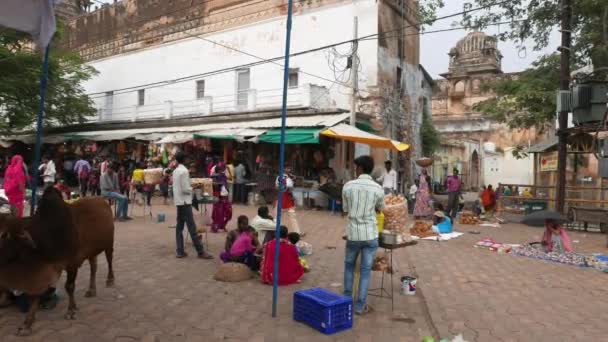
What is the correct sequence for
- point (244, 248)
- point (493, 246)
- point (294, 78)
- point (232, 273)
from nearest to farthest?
point (232, 273)
point (244, 248)
point (493, 246)
point (294, 78)

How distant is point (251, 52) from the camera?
19766mm

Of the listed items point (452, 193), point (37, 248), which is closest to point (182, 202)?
point (37, 248)

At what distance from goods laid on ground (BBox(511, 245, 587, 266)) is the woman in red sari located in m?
4.98

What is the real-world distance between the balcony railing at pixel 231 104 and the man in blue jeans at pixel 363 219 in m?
11.8

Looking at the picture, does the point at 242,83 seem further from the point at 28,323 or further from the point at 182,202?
the point at 28,323

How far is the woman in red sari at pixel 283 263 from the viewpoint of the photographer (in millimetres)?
5980

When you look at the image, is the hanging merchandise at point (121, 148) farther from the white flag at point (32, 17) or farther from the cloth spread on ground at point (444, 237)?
the white flag at point (32, 17)

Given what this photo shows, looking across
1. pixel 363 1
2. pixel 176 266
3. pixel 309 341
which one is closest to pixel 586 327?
pixel 309 341

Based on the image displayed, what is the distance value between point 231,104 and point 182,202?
1327 centimetres

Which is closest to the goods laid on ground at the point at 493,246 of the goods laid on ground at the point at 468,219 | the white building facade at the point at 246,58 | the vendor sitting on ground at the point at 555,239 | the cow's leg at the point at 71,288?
the vendor sitting on ground at the point at 555,239

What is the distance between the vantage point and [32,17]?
4.40 meters

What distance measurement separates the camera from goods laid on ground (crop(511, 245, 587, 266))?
26.2 ft

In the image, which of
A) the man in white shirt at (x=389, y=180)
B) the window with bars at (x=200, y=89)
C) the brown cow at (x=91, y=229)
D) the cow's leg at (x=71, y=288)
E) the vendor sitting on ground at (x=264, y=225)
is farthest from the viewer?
the window with bars at (x=200, y=89)

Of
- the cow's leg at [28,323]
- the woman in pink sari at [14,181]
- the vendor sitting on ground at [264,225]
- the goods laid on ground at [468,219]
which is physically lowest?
the cow's leg at [28,323]
